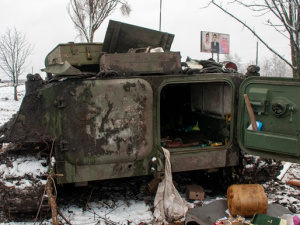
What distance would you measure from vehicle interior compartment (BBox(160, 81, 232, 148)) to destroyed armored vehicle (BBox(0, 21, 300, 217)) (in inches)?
19.6

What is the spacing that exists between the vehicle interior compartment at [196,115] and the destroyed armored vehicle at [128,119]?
1.63ft

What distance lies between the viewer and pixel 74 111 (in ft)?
14.1

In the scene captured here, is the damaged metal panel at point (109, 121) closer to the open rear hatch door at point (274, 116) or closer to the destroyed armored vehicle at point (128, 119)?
the destroyed armored vehicle at point (128, 119)

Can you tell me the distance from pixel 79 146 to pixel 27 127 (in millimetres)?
632

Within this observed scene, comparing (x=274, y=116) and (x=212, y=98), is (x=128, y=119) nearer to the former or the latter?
(x=274, y=116)

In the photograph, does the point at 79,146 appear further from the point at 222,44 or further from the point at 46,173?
the point at 222,44

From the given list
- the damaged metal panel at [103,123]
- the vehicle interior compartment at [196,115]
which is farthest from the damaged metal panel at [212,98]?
the damaged metal panel at [103,123]

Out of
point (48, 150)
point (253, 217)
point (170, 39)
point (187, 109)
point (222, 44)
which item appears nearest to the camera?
point (253, 217)

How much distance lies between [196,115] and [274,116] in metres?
2.32

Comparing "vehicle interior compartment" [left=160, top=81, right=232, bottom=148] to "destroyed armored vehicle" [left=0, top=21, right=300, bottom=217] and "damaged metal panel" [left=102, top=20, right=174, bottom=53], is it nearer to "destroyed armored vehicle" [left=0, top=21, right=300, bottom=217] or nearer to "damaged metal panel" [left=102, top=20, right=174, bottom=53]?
"destroyed armored vehicle" [left=0, top=21, right=300, bottom=217]

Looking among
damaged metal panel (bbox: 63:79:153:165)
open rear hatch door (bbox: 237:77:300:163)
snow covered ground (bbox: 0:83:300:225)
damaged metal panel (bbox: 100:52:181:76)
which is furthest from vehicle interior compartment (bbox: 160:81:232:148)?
damaged metal panel (bbox: 100:52:181:76)

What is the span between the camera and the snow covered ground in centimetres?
445

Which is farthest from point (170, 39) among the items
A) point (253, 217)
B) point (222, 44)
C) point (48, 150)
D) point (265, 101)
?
point (222, 44)

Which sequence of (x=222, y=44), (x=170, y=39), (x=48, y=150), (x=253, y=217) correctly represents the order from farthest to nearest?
1. (x=222, y=44)
2. (x=170, y=39)
3. (x=48, y=150)
4. (x=253, y=217)
